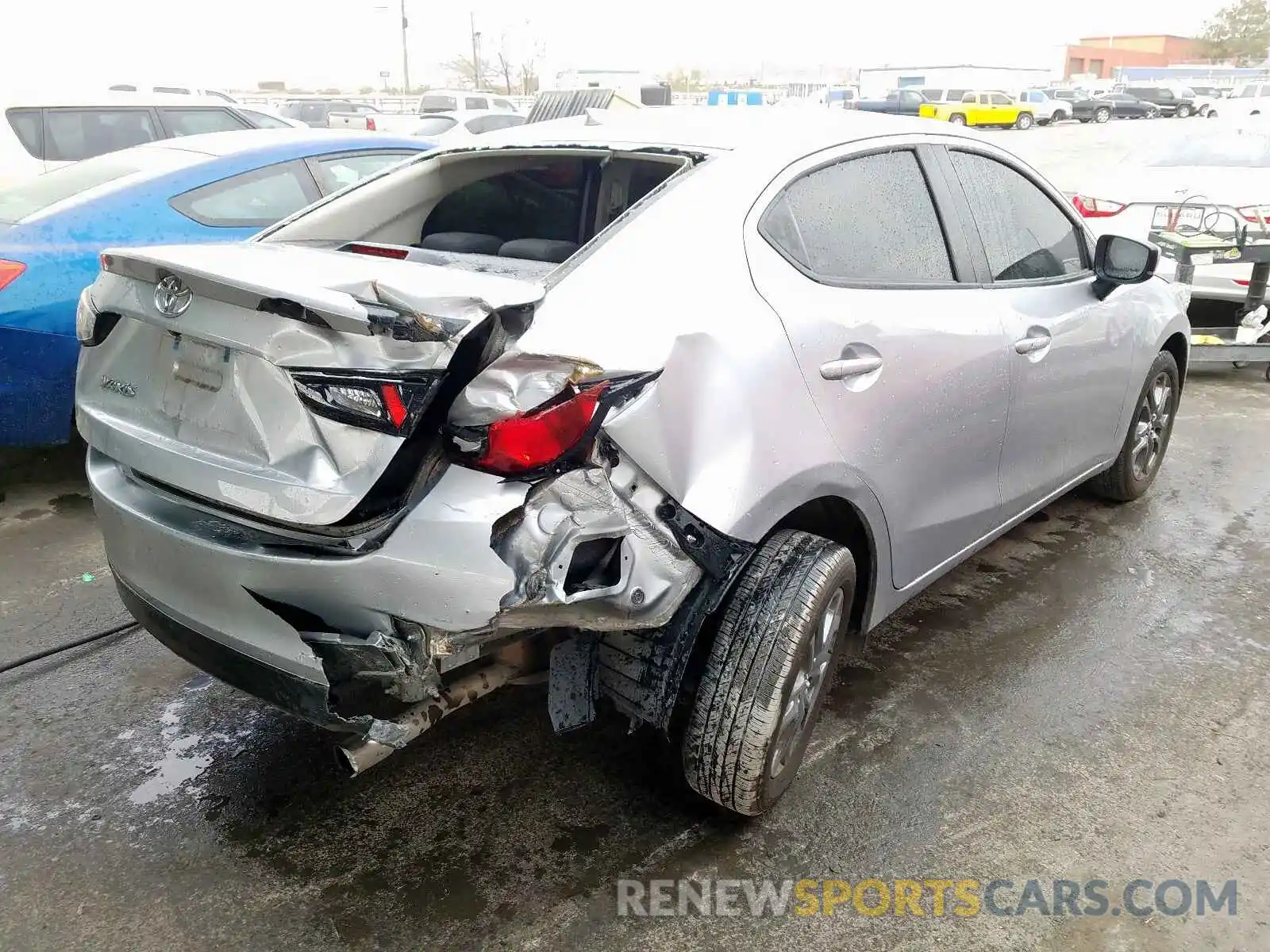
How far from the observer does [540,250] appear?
290 centimetres

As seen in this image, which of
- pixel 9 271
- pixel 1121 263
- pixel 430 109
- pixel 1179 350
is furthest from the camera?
pixel 430 109

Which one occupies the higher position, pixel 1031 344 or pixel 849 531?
pixel 1031 344

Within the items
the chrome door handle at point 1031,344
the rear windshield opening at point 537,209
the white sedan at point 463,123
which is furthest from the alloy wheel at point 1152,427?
the white sedan at point 463,123

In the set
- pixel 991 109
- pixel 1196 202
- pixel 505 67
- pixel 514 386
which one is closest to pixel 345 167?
pixel 514 386

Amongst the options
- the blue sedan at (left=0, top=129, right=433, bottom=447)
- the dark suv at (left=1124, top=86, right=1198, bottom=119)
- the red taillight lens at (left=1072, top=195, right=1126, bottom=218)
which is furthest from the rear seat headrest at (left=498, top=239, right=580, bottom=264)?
the dark suv at (left=1124, top=86, right=1198, bottom=119)

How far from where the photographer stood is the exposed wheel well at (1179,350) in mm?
4418

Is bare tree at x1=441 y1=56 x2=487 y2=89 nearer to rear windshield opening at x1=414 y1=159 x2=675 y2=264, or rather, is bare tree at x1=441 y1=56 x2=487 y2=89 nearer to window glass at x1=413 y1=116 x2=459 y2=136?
window glass at x1=413 y1=116 x2=459 y2=136

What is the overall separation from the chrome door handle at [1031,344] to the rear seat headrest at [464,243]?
161 cm

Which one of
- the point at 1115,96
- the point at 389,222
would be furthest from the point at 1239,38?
the point at 389,222

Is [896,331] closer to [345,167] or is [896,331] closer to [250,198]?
[250,198]

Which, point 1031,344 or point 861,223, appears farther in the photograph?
point 1031,344

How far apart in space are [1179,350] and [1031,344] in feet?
6.13

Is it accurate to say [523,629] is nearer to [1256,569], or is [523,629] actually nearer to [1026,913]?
[1026,913]

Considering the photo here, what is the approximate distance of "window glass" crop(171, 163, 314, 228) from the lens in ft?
15.0
